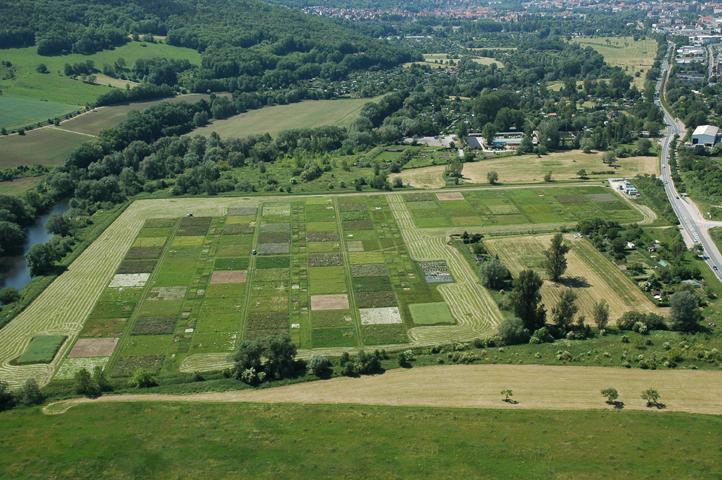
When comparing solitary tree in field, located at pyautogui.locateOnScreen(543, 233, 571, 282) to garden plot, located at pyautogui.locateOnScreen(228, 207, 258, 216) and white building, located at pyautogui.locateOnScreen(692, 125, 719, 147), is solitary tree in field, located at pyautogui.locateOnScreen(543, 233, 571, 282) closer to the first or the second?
garden plot, located at pyautogui.locateOnScreen(228, 207, 258, 216)

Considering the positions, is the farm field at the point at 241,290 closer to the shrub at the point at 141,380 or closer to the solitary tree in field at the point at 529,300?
the shrub at the point at 141,380

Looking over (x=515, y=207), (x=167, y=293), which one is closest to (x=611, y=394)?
(x=515, y=207)

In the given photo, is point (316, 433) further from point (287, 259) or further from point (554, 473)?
point (287, 259)

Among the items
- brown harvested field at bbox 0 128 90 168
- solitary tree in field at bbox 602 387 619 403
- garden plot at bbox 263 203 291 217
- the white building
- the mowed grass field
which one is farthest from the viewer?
the white building

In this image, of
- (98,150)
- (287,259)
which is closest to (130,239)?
(287,259)

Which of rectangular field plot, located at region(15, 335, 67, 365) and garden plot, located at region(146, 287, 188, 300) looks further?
garden plot, located at region(146, 287, 188, 300)

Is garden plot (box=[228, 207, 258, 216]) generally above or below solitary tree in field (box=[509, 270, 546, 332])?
below

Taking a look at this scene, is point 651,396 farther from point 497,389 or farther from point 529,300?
point 529,300

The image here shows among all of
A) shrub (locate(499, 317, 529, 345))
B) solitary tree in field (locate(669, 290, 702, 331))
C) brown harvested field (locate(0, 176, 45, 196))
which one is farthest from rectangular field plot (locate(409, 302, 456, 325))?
brown harvested field (locate(0, 176, 45, 196))

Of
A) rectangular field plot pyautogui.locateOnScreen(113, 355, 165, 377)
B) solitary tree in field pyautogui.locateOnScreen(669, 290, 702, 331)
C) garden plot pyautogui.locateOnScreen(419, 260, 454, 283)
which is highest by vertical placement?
solitary tree in field pyautogui.locateOnScreen(669, 290, 702, 331)
